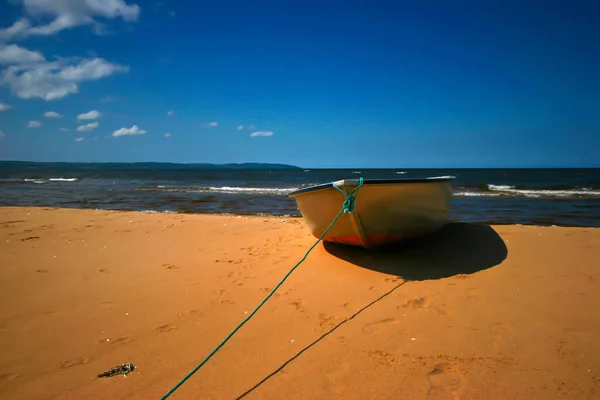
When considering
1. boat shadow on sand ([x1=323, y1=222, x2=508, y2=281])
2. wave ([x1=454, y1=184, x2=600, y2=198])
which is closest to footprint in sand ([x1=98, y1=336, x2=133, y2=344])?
boat shadow on sand ([x1=323, y1=222, x2=508, y2=281])

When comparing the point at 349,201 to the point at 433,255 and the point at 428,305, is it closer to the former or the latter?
the point at 428,305

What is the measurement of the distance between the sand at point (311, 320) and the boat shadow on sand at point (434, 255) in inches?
1.2

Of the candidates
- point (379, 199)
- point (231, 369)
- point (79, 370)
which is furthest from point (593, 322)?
point (79, 370)

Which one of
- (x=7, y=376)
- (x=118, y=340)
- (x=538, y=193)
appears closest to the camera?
(x=7, y=376)

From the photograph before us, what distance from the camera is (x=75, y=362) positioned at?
97.0 inches

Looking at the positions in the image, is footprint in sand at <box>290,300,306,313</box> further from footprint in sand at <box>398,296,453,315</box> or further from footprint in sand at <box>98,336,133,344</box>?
footprint in sand at <box>98,336,133,344</box>

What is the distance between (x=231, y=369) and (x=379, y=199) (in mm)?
2617

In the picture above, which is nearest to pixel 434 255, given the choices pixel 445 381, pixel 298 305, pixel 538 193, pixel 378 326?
pixel 378 326

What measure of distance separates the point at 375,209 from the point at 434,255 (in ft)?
4.33

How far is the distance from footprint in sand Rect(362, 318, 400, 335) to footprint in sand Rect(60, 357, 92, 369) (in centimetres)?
212

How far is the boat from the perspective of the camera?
13.6 feet

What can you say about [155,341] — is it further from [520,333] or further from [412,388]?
[520,333]

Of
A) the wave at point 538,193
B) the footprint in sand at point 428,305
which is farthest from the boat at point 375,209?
the wave at point 538,193

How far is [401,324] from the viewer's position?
9.67ft
